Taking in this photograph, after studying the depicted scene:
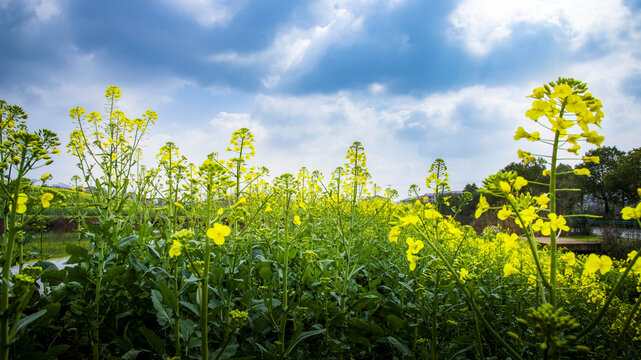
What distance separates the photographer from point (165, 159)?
3029 mm

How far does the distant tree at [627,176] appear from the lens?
24.8m

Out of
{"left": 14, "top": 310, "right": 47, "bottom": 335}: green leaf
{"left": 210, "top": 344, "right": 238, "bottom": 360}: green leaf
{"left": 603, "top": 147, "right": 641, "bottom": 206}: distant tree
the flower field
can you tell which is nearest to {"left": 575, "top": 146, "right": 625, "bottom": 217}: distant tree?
{"left": 603, "top": 147, "right": 641, "bottom": 206}: distant tree

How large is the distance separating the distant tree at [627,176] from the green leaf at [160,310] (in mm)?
35566

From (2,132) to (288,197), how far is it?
7.05ft

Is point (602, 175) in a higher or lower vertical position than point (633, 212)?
higher

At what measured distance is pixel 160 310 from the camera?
185cm

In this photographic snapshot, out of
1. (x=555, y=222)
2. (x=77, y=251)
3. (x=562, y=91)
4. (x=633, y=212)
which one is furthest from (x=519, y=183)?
(x=77, y=251)

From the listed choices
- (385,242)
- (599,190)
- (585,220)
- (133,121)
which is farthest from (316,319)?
(599,190)

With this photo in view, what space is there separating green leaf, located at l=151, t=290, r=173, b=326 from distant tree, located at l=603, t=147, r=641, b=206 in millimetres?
35566

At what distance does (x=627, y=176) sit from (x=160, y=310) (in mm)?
37619

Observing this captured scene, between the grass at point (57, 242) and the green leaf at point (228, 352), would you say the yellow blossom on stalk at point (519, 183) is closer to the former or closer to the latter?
the green leaf at point (228, 352)

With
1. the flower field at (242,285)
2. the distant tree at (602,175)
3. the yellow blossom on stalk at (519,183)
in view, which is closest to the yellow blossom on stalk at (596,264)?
the flower field at (242,285)

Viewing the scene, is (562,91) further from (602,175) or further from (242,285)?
(602,175)

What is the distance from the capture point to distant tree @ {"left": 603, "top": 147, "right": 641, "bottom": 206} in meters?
24.8
